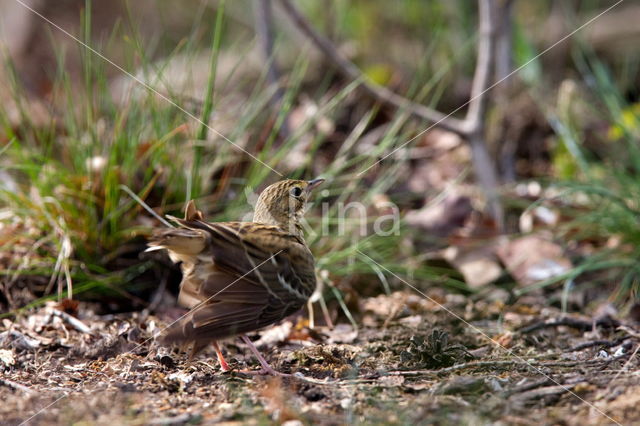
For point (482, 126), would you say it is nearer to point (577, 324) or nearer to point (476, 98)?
point (476, 98)

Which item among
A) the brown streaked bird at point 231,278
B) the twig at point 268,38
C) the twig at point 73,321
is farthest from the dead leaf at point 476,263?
the twig at point 73,321

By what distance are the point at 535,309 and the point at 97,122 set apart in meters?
3.41

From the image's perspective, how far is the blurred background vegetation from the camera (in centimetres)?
483

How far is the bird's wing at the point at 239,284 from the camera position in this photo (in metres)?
3.30

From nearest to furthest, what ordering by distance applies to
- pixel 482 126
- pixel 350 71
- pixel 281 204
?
pixel 281 204
pixel 350 71
pixel 482 126

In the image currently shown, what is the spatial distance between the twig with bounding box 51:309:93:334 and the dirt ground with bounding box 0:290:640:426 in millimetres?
12

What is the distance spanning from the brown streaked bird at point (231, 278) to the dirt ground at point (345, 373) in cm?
28

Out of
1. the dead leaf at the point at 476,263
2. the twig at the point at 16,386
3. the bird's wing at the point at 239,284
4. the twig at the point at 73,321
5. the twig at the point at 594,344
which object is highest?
the bird's wing at the point at 239,284

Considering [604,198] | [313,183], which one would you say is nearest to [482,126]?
[604,198]

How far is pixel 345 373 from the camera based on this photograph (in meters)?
3.61

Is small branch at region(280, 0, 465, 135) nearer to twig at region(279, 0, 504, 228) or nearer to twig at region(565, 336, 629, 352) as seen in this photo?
twig at region(279, 0, 504, 228)

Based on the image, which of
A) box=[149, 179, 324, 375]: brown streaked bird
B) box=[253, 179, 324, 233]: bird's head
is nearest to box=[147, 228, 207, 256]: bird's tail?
box=[149, 179, 324, 375]: brown streaked bird

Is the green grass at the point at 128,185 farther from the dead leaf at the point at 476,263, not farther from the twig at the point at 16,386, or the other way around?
the twig at the point at 16,386

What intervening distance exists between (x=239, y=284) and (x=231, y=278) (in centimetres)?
5
